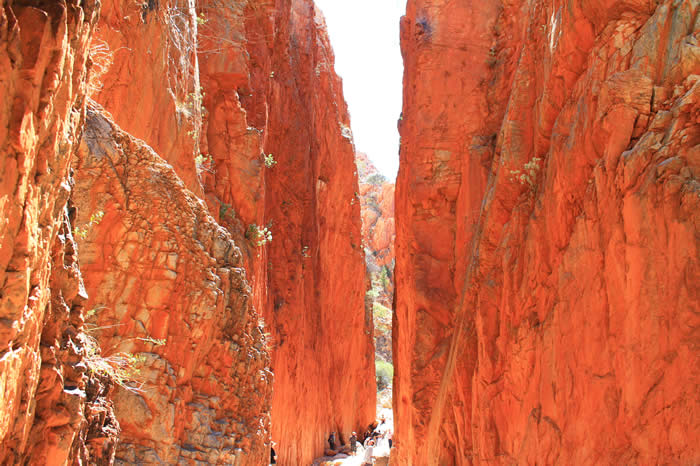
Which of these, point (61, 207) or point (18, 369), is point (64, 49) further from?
point (18, 369)

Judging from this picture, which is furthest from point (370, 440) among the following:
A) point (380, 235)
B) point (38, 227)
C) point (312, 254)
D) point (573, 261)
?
point (380, 235)

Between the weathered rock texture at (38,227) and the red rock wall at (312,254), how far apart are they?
15821 millimetres

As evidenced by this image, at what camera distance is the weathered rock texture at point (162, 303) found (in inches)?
284

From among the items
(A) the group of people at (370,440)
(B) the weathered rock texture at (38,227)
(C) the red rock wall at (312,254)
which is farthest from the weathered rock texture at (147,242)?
(A) the group of people at (370,440)

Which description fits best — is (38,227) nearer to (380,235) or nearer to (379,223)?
(380,235)

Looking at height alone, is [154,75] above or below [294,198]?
above

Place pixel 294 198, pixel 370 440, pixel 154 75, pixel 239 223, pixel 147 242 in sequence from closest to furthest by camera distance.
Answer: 1. pixel 147 242
2. pixel 154 75
3. pixel 239 223
4. pixel 294 198
5. pixel 370 440

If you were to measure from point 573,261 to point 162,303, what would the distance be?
6.05 m


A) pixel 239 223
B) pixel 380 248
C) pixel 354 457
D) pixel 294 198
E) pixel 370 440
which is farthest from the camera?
pixel 380 248

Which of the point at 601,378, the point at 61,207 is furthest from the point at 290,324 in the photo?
the point at 61,207

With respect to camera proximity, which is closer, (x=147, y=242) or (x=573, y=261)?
(x=147, y=242)

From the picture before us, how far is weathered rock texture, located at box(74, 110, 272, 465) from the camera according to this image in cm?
720

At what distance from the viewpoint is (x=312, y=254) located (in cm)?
2573

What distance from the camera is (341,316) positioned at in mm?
29266
